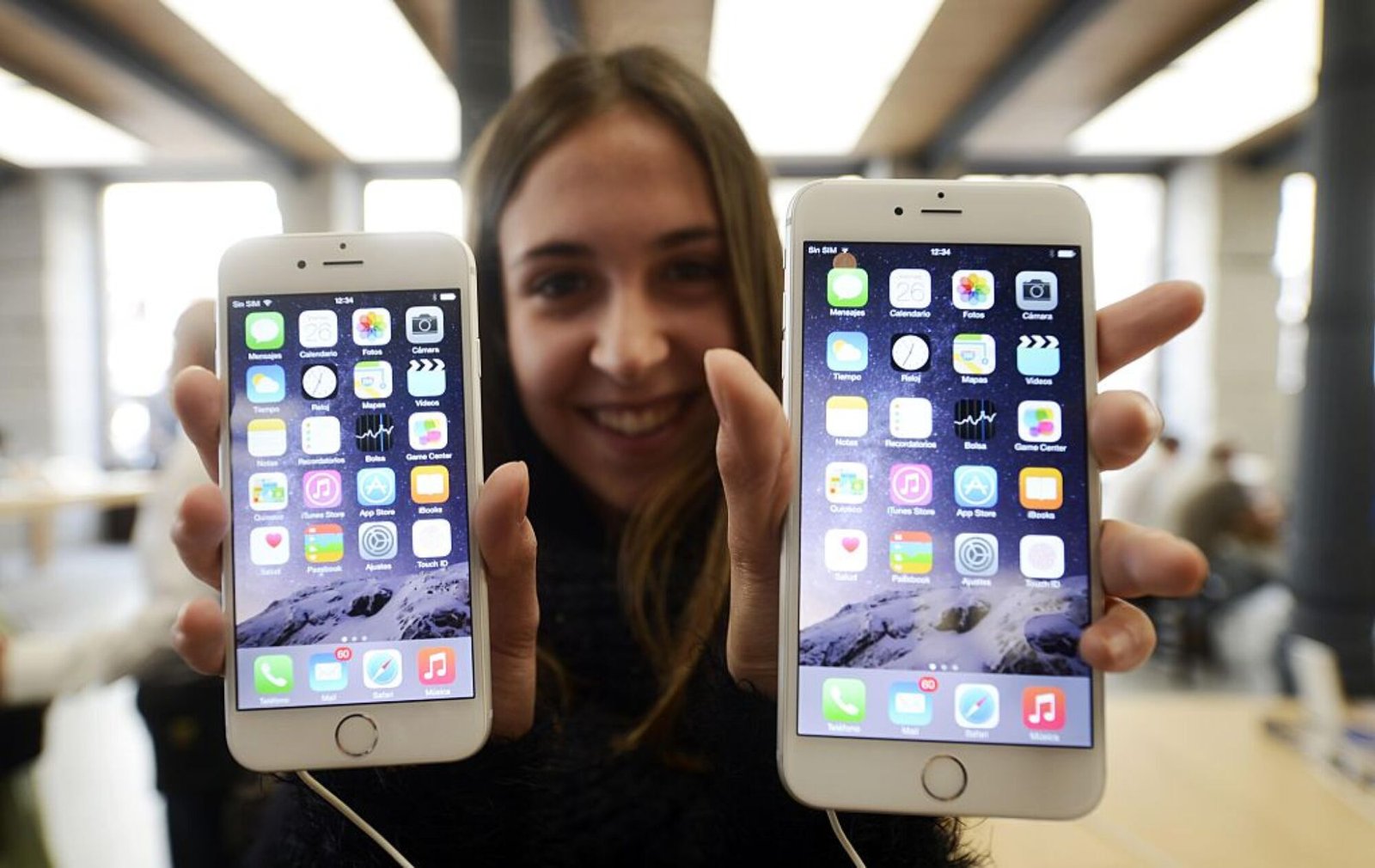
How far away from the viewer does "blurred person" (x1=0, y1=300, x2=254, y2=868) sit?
1.19ft

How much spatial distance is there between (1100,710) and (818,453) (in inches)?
6.0

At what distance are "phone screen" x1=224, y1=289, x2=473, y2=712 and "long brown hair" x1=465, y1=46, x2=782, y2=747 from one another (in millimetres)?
42

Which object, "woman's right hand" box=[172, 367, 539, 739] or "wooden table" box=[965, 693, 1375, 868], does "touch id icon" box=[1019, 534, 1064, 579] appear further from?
"woman's right hand" box=[172, 367, 539, 739]

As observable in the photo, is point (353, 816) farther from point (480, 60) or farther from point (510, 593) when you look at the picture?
point (480, 60)

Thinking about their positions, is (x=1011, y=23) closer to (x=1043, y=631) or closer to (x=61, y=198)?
(x=1043, y=631)

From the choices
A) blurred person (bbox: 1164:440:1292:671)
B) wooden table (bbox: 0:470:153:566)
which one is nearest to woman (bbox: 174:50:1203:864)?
blurred person (bbox: 1164:440:1292:671)

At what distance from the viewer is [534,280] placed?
418 mm

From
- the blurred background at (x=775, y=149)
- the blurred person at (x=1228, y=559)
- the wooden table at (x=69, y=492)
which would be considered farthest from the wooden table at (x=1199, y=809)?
the wooden table at (x=69, y=492)

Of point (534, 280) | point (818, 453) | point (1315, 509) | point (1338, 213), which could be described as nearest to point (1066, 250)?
point (818, 453)

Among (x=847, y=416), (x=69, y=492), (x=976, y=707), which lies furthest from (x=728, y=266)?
(x=69, y=492)

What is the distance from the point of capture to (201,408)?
32 cm

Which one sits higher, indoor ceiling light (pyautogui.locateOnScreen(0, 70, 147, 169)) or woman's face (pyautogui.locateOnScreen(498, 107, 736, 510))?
indoor ceiling light (pyautogui.locateOnScreen(0, 70, 147, 169))

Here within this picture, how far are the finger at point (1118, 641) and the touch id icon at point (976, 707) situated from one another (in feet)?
0.13

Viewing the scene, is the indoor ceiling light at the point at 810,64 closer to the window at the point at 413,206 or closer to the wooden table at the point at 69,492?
the window at the point at 413,206
